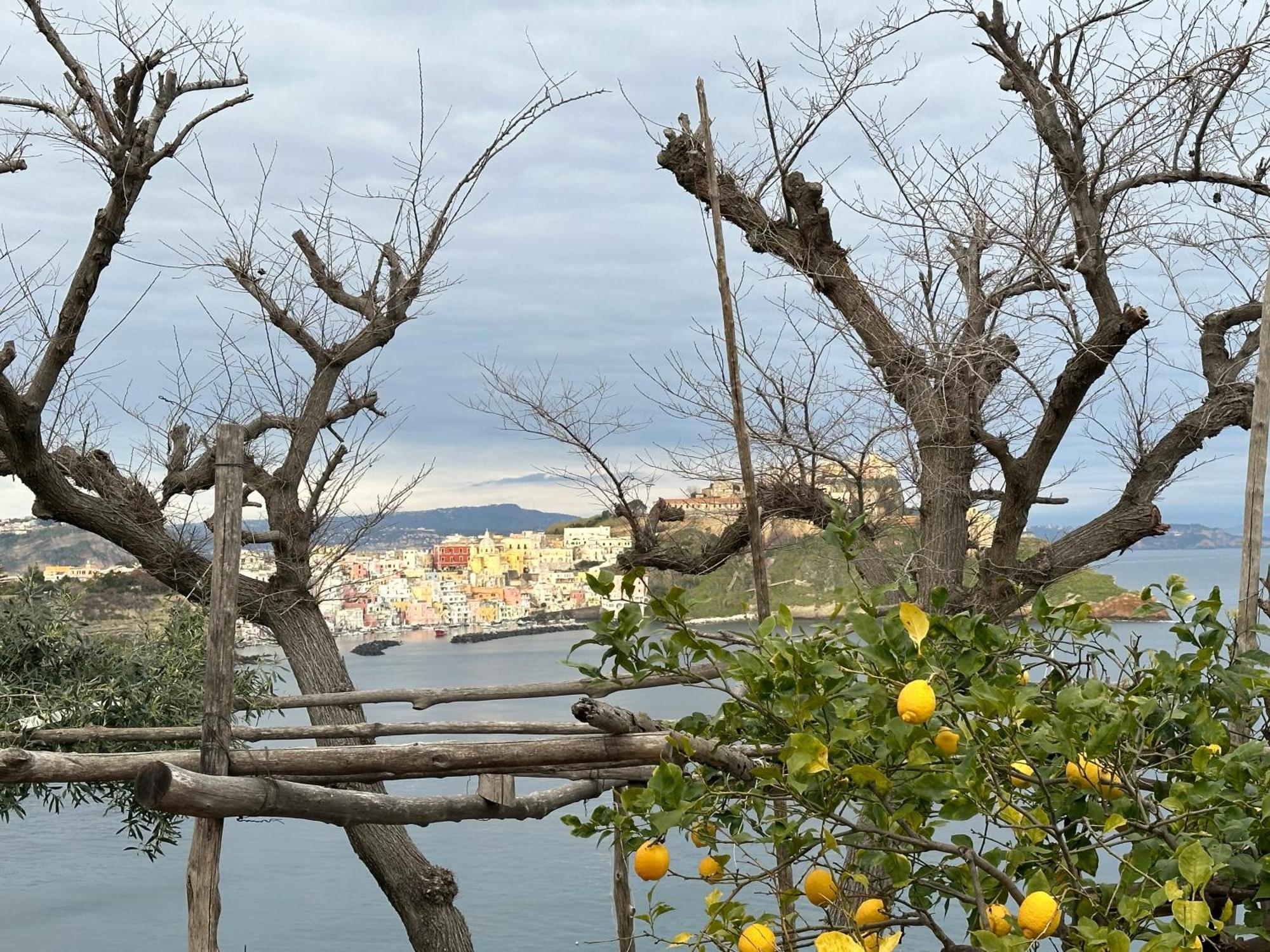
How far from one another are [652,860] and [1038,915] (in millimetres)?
502

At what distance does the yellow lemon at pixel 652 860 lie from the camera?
4.62 ft

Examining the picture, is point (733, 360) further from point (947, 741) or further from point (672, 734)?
point (947, 741)

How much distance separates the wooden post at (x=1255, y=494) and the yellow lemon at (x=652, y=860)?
1.22 metres

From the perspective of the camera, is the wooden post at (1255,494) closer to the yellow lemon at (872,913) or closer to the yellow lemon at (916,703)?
the yellow lemon at (872,913)

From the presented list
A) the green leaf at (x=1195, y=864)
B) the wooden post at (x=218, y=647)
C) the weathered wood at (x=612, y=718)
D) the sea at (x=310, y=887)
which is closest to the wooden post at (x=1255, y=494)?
the weathered wood at (x=612, y=718)

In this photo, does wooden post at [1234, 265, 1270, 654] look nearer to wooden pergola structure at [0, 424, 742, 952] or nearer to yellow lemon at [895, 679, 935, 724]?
wooden pergola structure at [0, 424, 742, 952]

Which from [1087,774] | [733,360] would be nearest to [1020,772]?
[1087,774]

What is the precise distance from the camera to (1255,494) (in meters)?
2.20

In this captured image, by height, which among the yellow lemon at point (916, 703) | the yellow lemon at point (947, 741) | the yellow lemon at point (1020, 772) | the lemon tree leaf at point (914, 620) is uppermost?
the lemon tree leaf at point (914, 620)

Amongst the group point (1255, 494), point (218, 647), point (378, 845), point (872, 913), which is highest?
point (1255, 494)

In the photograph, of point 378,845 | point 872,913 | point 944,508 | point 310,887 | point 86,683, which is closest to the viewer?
point 872,913

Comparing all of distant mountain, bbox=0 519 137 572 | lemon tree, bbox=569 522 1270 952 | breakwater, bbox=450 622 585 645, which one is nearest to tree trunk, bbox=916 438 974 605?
distant mountain, bbox=0 519 137 572

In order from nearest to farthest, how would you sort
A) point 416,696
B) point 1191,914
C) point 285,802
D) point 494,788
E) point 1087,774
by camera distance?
1. point 1191,914
2. point 1087,774
3. point 285,802
4. point 494,788
5. point 416,696

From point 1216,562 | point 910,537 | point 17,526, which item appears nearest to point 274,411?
point 17,526
